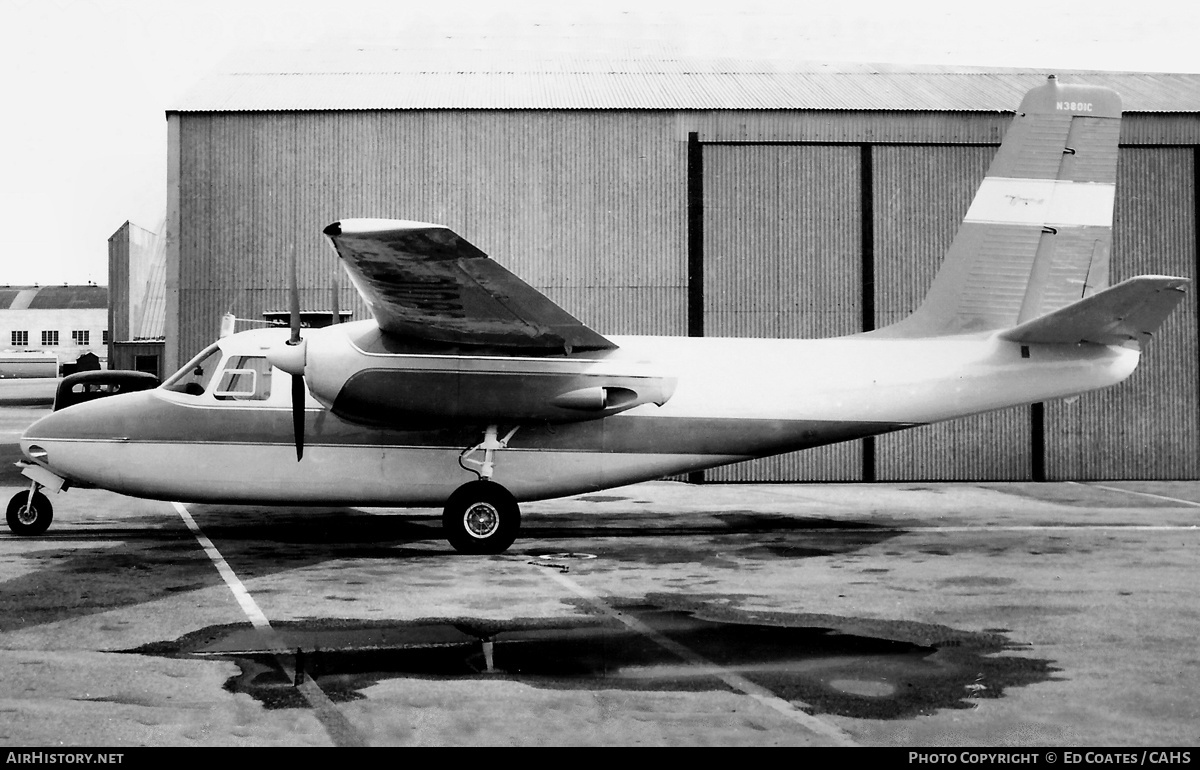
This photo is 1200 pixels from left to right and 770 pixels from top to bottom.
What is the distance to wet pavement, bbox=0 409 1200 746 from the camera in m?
6.12

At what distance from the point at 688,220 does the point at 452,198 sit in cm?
541

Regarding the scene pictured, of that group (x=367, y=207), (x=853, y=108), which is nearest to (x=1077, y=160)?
(x=853, y=108)

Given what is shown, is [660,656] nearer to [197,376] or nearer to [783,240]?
[197,376]

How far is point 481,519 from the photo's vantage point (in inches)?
513

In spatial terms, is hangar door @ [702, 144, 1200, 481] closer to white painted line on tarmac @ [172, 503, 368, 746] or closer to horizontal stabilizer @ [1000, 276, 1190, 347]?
horizontal stabilizer @ [1000, 276, 1190, 347]

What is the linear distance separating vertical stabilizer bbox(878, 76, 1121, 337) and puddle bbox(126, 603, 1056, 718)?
737 cm

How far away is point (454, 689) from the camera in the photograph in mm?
6867

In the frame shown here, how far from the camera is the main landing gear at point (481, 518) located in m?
13.0

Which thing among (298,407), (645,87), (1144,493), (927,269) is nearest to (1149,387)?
(1144,493)

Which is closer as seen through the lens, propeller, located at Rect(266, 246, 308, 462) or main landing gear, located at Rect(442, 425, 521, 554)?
propeller, located at Rect(266, 246, 308, 462)

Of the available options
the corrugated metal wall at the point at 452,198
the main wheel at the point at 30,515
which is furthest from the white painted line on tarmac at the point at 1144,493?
the main wheel at the point at 30,515

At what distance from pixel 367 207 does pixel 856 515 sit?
43.3ft

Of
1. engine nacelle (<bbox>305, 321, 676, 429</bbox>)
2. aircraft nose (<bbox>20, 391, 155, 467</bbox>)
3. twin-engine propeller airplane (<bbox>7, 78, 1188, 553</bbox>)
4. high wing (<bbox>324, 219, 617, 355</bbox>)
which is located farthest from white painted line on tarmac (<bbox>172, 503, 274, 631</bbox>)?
high wing (<bbox>324, 219, 617, 355</bbox>)

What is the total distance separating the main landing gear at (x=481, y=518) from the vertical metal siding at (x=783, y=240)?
1189 centimetres
